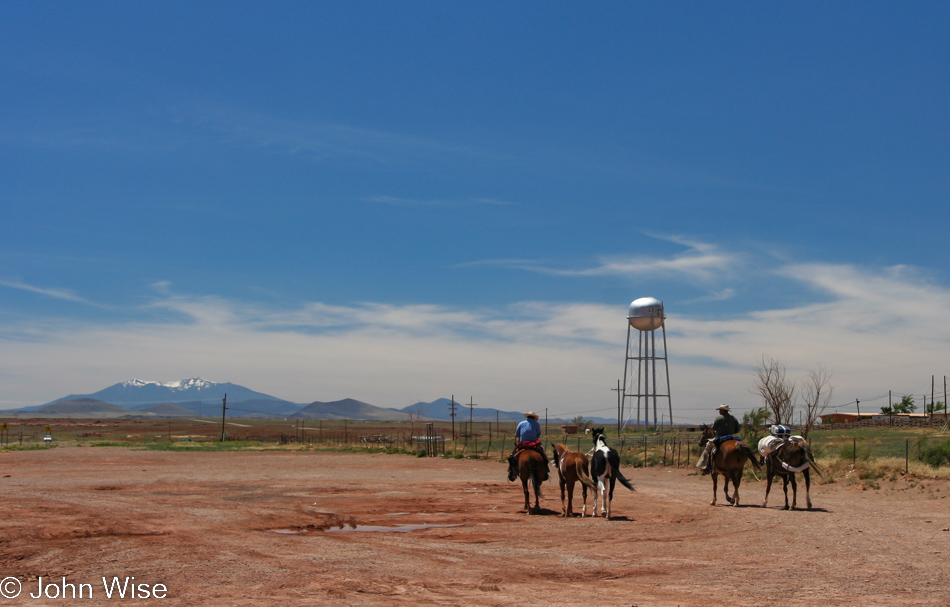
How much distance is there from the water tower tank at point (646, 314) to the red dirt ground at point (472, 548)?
141ft

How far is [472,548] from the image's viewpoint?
12.8 meters

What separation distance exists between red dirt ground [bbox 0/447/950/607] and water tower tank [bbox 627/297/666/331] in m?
42.9

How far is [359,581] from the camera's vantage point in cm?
985

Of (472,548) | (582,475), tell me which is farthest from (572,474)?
(472,548)

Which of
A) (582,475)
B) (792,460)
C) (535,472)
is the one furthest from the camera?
(792,460)

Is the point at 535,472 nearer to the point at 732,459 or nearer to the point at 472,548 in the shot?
the point at 732,459

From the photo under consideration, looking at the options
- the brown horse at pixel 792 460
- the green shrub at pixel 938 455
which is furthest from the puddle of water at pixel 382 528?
the green shrub at pixel 938 455

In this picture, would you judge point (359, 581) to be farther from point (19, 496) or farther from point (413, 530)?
point (19, 496)

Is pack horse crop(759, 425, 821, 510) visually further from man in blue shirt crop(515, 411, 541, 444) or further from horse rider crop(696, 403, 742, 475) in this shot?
man in blue shirt crop(515, 411, 541, 444)

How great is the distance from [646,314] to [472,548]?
55.2 m

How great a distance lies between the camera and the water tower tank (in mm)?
65812

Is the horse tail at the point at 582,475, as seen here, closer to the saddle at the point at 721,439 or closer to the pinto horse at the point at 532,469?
the pinto horse at the point at 532,469

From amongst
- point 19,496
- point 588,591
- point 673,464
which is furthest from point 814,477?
point 19,496

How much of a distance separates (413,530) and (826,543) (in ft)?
24.9
